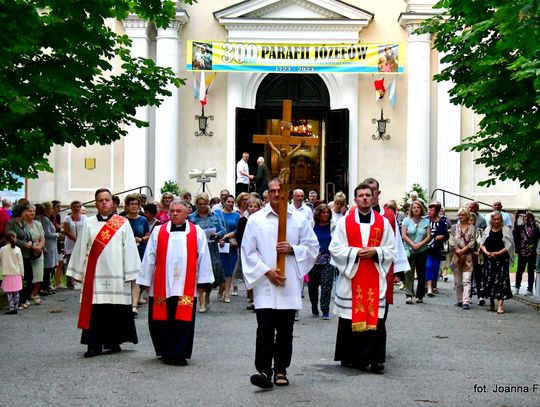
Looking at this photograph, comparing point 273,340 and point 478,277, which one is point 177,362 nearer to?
point 273,340

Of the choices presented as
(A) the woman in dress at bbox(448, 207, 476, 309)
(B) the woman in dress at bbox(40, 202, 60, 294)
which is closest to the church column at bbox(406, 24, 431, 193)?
(A) the woman in dress at bbox(448, 207, 476, 309)

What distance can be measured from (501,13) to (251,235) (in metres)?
4.18

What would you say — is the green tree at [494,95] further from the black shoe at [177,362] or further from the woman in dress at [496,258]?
the black shoe at [177,362]

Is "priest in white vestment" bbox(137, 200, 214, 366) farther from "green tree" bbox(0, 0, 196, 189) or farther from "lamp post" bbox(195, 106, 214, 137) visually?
"lamp post" bbox(195, 106, 214, 137)

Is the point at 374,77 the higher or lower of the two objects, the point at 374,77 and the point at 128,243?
the higher

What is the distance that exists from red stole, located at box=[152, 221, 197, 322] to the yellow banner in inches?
631

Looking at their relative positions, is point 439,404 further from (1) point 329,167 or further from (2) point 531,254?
(1) point 329,167

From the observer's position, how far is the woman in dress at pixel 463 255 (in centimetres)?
1706

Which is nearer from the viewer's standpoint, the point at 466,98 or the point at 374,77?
the point at 466,98

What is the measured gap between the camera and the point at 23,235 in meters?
16.8

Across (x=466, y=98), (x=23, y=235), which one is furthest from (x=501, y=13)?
(x=23, y=235)

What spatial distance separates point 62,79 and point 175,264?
4.13 meters

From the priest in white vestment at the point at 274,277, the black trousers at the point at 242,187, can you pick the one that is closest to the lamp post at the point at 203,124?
the black trousers at the point at 242,187

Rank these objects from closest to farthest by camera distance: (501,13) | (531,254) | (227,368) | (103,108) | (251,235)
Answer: (501,13) < (251,235) < (227,368) < (103,108) < (531,254)
